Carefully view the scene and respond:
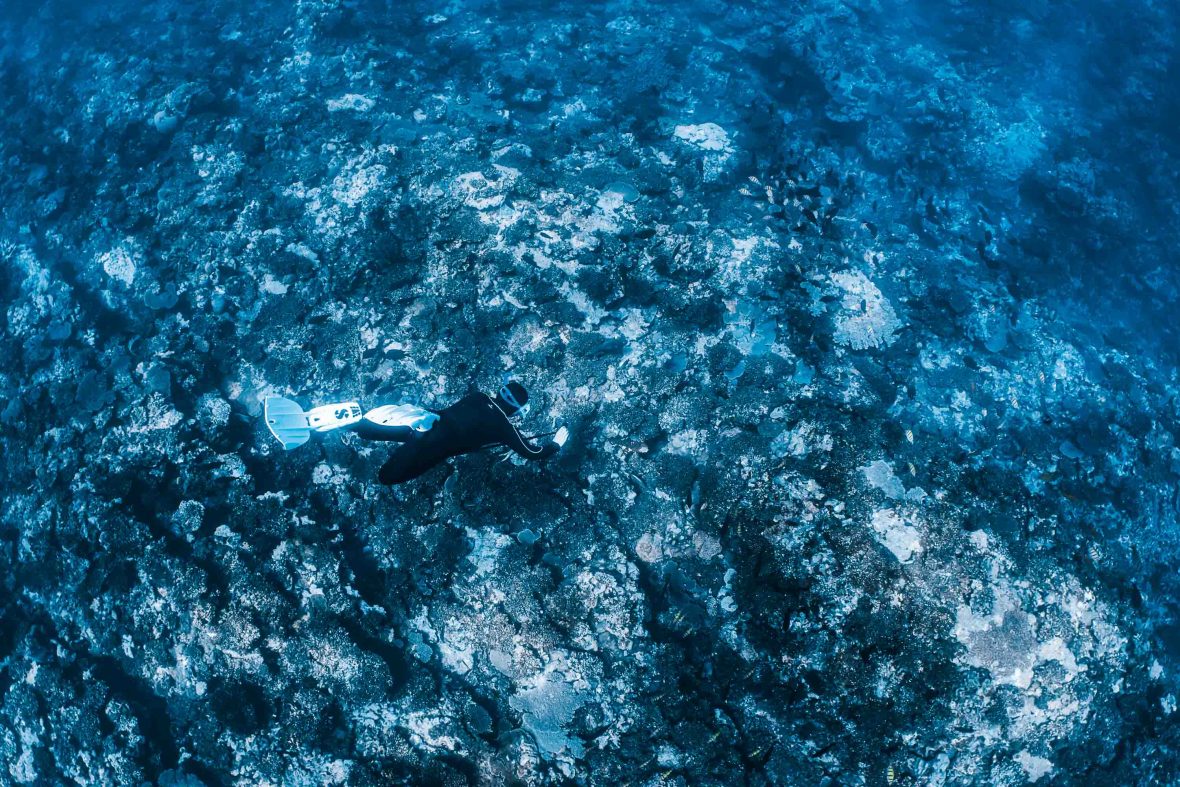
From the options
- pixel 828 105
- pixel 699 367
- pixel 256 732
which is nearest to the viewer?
pixel 256 732

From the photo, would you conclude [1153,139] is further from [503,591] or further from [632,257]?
[503,591]

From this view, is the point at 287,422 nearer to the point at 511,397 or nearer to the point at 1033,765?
the point at 511,397

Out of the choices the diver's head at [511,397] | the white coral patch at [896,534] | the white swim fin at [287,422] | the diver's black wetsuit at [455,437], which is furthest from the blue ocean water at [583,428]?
the diver's head at [511,397]

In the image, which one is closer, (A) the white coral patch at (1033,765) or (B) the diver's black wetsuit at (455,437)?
(A) the white coral patch at (1033,765)

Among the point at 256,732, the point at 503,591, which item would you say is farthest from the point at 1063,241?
the point at 256,732

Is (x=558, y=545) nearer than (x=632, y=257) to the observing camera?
Yes

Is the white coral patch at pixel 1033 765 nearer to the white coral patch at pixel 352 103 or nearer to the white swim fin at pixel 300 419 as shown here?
the white swim fin at pixel 300 419

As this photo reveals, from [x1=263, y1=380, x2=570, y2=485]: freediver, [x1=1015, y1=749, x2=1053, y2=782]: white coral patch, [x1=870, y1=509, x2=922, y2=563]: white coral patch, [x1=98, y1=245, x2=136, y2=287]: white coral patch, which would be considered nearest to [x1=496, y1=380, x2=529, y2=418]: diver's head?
[x1=263, y1=380, x2=570, y2=485]: freediver

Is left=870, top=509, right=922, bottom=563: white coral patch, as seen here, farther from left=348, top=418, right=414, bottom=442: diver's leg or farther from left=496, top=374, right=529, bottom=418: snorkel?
left=348, top=418, right=414, bottom=442: diver's leg
